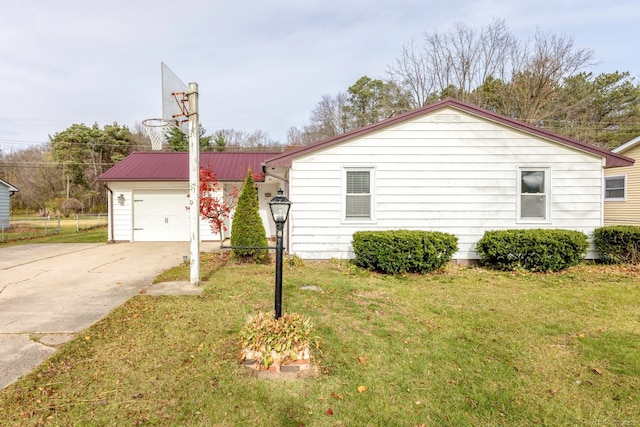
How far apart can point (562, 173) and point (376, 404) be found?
26.1ft

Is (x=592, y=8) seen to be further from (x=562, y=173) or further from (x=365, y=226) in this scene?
(x=365, y=226)

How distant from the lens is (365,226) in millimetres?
7559

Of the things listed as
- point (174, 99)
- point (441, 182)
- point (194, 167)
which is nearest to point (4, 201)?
point (174, 99)

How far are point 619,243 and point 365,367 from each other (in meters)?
7.83

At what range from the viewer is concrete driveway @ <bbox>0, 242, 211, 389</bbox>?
310 centimetres

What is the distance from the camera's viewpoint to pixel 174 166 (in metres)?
12.5

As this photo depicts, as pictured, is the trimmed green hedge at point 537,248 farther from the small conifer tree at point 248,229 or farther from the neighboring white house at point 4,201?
the neighboring white house at point 4,201

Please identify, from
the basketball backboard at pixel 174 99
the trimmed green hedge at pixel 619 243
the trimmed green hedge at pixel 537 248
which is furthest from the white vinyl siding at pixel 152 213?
the trimmed green hedge at pixel 619 243

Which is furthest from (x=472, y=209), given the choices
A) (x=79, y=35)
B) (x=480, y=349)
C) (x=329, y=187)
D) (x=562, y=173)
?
(x=79, y=35)

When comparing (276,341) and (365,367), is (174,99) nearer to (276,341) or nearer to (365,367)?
(276,341)

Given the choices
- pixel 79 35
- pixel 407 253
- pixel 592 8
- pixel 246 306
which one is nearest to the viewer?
pixel 246 306

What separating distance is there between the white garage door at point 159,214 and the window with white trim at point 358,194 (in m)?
7.08

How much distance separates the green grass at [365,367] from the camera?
85.5 inches

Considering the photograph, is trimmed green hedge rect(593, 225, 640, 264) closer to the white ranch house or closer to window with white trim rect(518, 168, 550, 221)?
the white ranch house
